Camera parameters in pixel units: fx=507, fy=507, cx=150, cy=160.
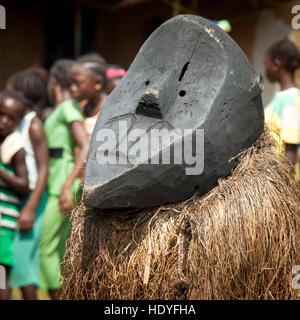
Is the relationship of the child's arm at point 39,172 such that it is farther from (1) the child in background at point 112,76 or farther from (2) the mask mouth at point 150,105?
(2) the mask mouth at point 150,105

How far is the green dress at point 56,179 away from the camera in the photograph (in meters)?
3.45

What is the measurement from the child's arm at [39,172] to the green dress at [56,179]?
14cm

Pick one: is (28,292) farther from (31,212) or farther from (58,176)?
(58,176)

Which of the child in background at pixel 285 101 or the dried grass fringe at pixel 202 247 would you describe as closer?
the dried grass fringe at pixel 202 247

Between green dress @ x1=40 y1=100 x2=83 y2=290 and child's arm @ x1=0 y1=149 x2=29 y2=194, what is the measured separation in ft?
1.07

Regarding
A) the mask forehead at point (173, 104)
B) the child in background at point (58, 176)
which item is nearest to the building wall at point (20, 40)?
the child in background at point (58, 176)

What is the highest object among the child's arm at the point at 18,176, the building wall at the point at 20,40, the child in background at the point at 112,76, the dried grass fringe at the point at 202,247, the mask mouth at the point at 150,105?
the building wall at the point at 20,40

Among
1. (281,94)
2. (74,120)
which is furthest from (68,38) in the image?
(281,94)

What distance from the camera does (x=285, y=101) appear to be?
3.13 m

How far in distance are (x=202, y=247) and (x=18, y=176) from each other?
1763mm

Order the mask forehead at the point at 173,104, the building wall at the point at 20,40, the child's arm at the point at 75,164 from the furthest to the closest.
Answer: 1. the building wall at the point at 20,40
2. the child's arm at the point at 75,164
3. the mask forehead at the point at 173,104

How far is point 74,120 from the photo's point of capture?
3.56 m

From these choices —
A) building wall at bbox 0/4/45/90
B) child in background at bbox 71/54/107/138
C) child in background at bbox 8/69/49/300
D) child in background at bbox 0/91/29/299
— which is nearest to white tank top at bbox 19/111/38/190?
child in background at bbox 8/69/49/300

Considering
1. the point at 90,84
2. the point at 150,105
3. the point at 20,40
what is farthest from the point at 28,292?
the point at 20,40
